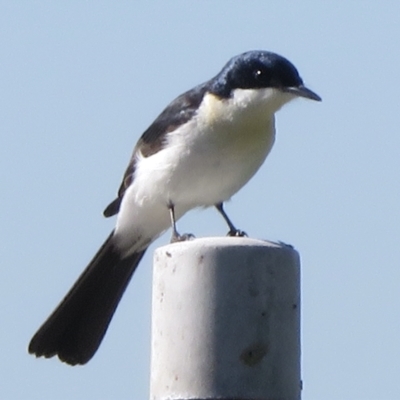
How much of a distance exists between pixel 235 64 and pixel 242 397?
3667 millimetres

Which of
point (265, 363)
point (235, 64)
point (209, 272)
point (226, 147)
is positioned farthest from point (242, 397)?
point (235, 64)

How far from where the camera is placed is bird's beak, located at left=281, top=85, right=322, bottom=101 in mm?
9055

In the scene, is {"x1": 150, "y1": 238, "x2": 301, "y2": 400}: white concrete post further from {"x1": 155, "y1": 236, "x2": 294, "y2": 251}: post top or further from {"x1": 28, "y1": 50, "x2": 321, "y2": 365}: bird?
{"x1": 28, "y1": 50, "x2": 321, "y2": 365}: bird

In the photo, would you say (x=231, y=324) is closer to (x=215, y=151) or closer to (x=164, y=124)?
(x=215, y=151)

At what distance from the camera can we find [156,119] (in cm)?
994

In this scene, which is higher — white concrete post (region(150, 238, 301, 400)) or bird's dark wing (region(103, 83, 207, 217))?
bird's dark wing (region(103, 83, 207, 217))

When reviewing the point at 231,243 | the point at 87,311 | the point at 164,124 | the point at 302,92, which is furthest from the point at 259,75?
the point at 231,243

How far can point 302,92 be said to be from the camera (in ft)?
Result: 29.9

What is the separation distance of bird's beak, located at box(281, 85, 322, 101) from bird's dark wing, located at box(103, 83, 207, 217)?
0.66m

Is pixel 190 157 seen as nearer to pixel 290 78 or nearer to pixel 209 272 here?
pixel 290 78

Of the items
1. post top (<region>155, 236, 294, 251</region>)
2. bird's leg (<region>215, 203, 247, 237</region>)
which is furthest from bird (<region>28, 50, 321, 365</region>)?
post top (<region>155, 236, 294, 251</region>)

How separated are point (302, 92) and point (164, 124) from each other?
1.03m

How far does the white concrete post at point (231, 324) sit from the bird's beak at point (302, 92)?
2.78 meters

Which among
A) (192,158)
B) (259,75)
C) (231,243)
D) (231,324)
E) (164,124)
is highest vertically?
(259,75)
